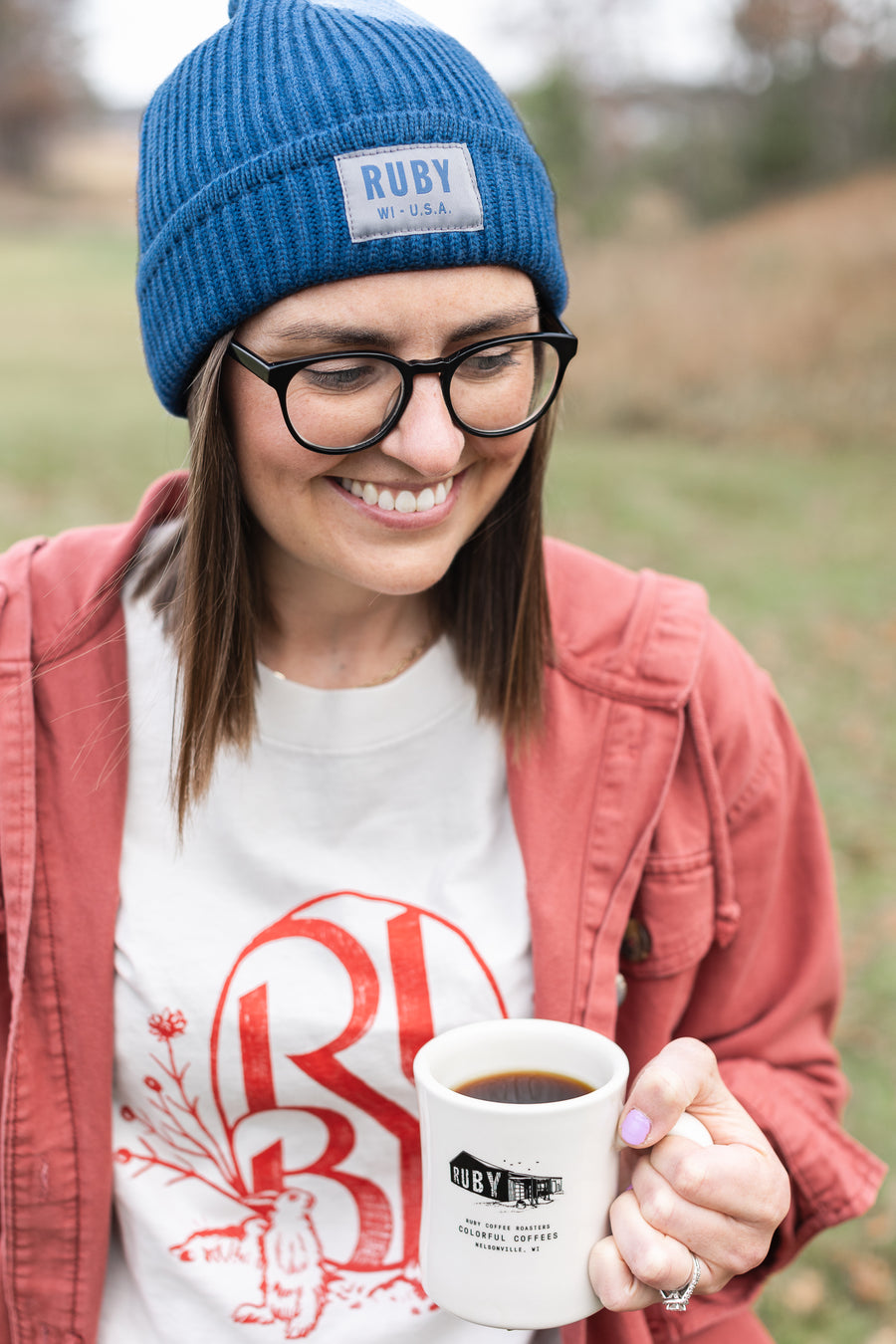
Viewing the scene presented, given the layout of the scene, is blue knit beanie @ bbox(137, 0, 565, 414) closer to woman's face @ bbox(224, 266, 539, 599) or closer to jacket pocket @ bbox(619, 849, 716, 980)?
woman's face @ bbox(224, 266, 539, 599)

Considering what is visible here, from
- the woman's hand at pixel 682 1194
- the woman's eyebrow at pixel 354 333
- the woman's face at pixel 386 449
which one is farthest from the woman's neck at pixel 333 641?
the woman's hand at pixel 682 1194

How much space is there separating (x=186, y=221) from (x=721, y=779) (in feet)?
3.46

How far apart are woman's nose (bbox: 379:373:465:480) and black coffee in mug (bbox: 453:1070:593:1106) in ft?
2.33

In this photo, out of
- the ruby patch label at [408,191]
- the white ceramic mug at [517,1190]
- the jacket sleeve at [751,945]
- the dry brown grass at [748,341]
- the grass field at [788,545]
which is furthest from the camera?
the dry brown grass at [748,341]

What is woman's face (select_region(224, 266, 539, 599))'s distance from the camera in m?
1.46

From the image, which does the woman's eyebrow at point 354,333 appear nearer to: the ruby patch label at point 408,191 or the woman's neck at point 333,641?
the ruby patch label at point 408,191

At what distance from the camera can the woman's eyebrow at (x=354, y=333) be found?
57.4 inches

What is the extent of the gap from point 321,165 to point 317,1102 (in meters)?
1.20

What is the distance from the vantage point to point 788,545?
28.8 feet

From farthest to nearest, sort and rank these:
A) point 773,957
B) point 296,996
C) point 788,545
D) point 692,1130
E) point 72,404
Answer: point 72,404 → point 788,545 → point 773,957 → point 296,996 → point 692,1130

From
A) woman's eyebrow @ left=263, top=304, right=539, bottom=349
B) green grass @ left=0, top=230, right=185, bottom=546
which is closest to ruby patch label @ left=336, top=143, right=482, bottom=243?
woman's eyebrow @ left=263, top=304, right=539, bottom=349

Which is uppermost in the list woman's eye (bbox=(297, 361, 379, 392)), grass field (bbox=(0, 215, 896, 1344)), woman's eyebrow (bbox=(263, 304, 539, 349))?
woman's eyebrow (bbox=(263, 304, 539, 349))

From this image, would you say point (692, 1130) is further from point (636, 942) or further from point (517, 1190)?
point (636, 942)

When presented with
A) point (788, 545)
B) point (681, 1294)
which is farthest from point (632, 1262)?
point (788, 545)
